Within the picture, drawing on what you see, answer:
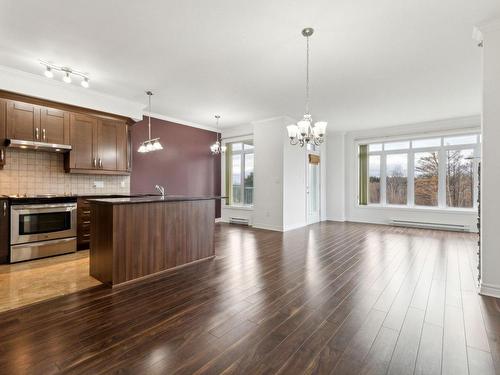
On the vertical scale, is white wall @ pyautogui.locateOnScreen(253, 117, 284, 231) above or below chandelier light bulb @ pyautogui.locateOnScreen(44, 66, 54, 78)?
below

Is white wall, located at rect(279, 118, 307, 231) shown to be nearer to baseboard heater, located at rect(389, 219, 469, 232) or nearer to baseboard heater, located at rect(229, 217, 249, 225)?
baseboard heater, located at rect(229, 217, 249, 225)

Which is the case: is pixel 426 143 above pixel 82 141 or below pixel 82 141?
above

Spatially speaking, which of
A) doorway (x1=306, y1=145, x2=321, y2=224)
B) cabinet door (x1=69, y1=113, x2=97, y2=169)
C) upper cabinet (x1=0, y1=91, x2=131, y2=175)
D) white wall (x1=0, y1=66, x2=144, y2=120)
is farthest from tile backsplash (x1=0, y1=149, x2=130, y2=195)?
doorway (x1=306, y1=145, x2=321, y2=224)

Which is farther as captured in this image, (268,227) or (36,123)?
(268,227)

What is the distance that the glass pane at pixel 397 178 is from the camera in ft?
25.3

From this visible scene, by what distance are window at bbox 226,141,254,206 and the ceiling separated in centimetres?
270

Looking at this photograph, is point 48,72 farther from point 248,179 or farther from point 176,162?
point 248,179

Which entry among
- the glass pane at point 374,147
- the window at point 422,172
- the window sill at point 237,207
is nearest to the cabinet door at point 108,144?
the window sill at point 237,207

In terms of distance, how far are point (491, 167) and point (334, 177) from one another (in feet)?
19.7

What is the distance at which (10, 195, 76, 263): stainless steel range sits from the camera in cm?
396

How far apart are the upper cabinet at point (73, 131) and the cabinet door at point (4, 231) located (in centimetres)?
81

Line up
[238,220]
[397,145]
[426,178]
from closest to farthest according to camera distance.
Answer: [426,178] → [397,145] → [238,220]

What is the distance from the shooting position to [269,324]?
2217 millimetres

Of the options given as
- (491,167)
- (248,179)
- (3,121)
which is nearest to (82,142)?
(3,121)
